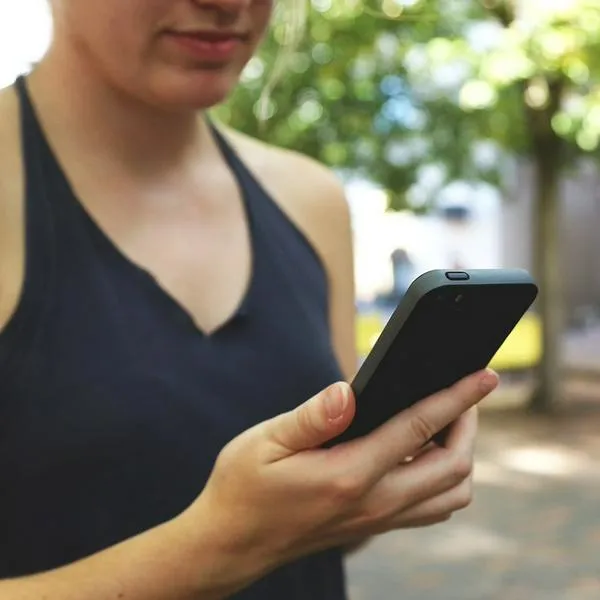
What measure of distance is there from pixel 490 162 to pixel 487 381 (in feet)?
20.9

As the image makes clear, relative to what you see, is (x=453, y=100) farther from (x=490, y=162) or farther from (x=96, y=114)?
(x=96, y=114)

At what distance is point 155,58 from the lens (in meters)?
0.74

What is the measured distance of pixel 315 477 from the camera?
0.61 meters

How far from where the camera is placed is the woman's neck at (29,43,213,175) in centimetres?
80

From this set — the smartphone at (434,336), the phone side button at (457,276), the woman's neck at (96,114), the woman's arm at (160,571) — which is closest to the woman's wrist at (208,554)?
the woman's arm at (160,571)

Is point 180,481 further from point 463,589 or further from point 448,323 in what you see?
point 463,589

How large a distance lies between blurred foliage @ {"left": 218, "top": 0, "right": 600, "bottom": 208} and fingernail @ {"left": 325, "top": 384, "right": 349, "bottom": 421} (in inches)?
138

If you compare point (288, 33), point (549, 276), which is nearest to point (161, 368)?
point (288, 33)

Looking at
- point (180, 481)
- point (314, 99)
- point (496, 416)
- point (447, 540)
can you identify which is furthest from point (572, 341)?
point (180, 481)

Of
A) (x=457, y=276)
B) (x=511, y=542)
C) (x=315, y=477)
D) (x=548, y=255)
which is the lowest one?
(x=511, y=542)

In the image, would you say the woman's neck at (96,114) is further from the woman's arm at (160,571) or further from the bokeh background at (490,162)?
the bokeh background at (490,162)

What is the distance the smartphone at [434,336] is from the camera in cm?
57

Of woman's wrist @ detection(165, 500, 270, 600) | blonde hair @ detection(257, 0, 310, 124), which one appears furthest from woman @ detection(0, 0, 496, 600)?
blonde hair @ detection(257, 0, 310, 124)

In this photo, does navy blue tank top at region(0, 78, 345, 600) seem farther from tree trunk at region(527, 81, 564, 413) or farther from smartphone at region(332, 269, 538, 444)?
tree trunk at region(527, 81, 564, 413)
